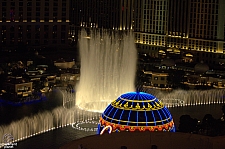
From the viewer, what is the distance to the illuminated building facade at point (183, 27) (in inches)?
1714

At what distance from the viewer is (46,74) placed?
33625 mm

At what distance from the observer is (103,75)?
30125mm

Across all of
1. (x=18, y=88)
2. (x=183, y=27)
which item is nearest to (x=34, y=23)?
(x=183, y=27)

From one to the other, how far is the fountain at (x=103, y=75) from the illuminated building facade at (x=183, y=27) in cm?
1102

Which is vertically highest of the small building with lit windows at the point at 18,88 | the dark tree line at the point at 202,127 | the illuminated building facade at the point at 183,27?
the illuminated building facade at the point at 183,27

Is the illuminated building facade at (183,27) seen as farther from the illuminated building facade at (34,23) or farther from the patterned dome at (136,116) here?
the patterned dome at (136,116)

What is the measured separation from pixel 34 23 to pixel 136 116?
33201 mm

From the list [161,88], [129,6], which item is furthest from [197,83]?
[129,6]

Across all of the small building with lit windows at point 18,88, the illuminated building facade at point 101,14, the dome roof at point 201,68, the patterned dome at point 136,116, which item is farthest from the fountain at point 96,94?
the illuminated building facade at point 101,14

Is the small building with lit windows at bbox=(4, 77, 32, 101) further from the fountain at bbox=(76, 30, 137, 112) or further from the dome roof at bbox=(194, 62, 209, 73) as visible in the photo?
the dome roof at bbox=(194, 62, 209, 73)

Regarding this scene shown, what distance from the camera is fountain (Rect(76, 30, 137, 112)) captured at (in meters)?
27.7

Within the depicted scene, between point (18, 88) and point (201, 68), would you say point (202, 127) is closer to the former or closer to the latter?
point (18, 88)

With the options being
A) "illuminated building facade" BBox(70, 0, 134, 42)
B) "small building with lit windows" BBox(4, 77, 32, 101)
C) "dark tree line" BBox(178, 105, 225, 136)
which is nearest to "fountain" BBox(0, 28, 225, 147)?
"small building with lit windows" BBox(4, 77, 32, 101)

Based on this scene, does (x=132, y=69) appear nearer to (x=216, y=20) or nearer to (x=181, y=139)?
(x=216, y=20)
